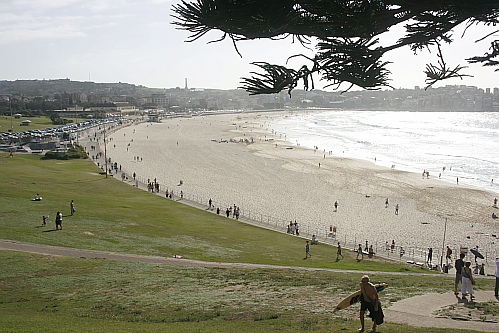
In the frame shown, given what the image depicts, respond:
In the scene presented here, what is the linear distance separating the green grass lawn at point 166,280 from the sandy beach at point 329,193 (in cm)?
594

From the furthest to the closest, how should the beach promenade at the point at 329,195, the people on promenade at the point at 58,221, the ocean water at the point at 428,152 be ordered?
the ocean water at the point at 428,152
the beach promenade at the point at 329,195
the people on promenade at the point at 58,221

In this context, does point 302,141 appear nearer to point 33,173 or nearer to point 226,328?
point 33,173

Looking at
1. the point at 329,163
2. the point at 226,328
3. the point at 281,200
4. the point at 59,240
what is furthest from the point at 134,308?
the point at 329,163

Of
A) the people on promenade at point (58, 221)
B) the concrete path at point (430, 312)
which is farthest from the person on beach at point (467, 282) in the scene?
the people on promenade at point (58, 221)

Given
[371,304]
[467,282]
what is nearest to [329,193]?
[467,282]

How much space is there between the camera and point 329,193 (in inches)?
1305

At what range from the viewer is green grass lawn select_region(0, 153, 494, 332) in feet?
25.1

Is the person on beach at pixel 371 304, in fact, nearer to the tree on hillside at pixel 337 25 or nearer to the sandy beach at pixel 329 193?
the tree on hillside at pixel 337 25

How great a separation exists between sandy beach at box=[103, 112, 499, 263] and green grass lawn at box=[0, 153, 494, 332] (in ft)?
19.5

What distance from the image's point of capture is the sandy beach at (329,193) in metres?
24.0

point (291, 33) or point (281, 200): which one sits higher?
point (291, 33)

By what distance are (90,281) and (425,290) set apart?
23.0ft

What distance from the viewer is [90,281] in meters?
10.6

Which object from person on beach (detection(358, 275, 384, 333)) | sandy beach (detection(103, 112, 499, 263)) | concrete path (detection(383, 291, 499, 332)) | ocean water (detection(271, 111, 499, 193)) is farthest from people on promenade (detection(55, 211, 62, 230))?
ocean water (detection(271, 111, 499, 193))
